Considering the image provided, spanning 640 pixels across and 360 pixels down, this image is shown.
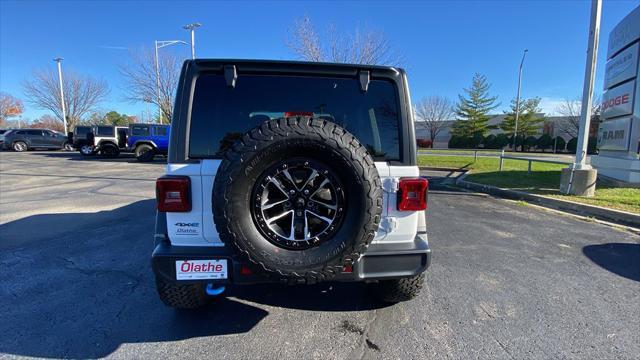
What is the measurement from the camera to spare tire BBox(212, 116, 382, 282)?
2107 millimetres

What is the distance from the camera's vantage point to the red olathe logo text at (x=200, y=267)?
7.63 ft

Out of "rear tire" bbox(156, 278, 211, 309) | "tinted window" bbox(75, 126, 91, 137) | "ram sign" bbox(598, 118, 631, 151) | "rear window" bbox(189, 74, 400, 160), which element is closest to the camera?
"rear window" bbox(189, 74, 400, 160)

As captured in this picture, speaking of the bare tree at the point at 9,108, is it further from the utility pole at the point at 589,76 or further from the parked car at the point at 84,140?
the utility pole at the point at 589,76

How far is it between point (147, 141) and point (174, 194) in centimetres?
1884

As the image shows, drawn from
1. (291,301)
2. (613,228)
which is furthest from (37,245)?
(613,228)

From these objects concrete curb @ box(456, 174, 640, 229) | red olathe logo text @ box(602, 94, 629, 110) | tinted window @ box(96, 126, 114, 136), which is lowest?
concrete curb @ box(456, 174, 640, 229)

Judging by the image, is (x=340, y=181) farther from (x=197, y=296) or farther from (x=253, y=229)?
(x=197, y=296)

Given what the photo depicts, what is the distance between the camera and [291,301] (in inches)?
125

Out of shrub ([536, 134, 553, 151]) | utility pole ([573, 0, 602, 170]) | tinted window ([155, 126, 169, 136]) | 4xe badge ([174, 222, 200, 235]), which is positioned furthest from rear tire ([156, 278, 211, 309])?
shrub ([536, 134, 553, 151])

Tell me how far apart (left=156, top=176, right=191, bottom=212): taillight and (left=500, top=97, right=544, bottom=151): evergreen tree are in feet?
175

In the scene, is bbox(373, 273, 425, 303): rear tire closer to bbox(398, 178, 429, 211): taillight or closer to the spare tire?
bbox(398, 178, 429, 211): taillight

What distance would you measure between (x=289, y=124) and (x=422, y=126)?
201 ft

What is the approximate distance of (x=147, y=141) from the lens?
1889cm

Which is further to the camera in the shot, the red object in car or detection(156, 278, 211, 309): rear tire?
detection(156, 278, 211, 309): rear tire
